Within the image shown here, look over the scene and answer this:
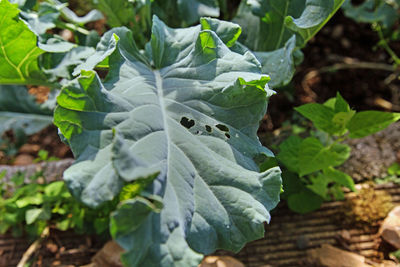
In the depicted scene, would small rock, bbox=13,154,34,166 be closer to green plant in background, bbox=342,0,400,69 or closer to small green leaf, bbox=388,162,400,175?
small green leaf, bbox=388,162,400,175

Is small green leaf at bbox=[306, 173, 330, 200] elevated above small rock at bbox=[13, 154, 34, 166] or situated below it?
above

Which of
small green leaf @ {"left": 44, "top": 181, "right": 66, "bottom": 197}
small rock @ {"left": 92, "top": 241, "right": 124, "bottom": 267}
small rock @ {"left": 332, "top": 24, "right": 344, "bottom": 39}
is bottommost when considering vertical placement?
small rock @ {"left": 92, "top": 241, "right": 124, "bottom": 267}

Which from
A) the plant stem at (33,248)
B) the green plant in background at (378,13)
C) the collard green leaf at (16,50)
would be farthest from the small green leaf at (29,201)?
the green plant in background at (378,13)

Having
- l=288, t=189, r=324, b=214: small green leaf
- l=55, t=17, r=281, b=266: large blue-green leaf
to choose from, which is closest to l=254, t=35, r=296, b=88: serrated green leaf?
l=55, t=17, r=281, b=266: large blue-green leaf

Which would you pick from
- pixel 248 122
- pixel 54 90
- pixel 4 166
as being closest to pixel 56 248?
pixel 4 166

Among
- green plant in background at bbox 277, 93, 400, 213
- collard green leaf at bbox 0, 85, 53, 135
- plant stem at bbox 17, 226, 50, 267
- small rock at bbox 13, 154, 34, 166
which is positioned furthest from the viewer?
small rock at bbox 13, 154, 34, 166

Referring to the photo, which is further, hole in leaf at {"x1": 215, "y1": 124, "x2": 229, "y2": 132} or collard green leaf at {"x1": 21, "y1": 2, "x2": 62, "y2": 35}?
collard green leaf at {"x1": 21, "y1": 2, "x2": 62, "y2": 35}

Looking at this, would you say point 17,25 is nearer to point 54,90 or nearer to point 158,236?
point 54,90

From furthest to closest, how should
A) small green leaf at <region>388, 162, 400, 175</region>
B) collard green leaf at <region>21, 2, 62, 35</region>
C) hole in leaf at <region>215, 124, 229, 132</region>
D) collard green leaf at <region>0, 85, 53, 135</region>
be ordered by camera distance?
collard green leaf at <region>0, 85, 53, 135</region> → small green leaf at <region>388, 162, 400, 175</region> → collard green leaf at <region>21, 2, 62, 35</region> → hole in leaf at <region>215, 124, 229, 132</region>
